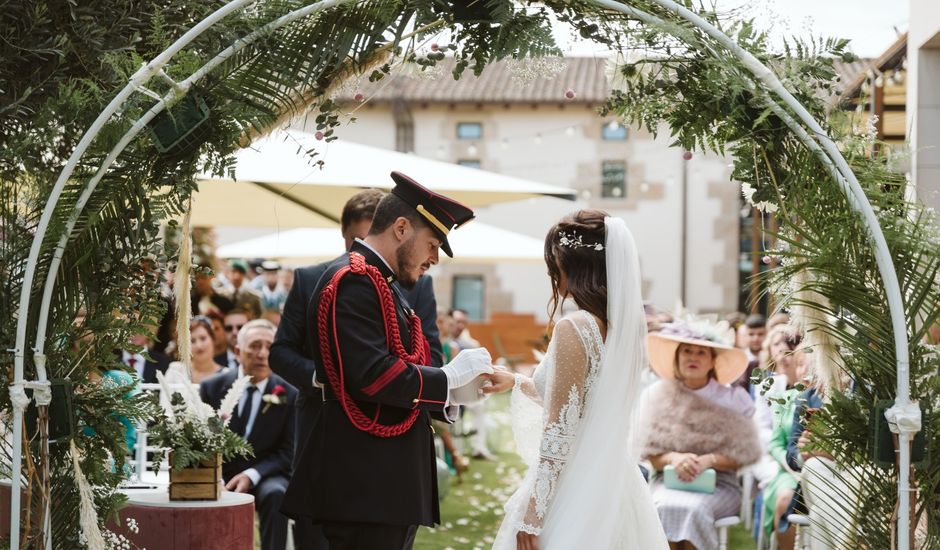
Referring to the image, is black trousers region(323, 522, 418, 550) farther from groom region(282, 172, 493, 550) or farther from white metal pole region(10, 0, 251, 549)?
white metal pole region(10, 0, 251, 549)

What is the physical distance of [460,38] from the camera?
3896 mm

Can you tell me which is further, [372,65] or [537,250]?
[537,250]

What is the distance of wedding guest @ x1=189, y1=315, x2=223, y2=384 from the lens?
777 centimetres

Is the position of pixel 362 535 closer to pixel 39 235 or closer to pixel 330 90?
pixel 39 235

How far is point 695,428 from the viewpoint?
6.49 metres

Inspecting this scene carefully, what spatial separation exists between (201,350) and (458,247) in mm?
4279

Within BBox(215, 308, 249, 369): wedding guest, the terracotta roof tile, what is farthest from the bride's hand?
the terracotta roof tile

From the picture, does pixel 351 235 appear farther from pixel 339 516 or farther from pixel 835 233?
pixel 835 233

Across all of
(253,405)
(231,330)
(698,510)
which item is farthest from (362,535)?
(231,330)

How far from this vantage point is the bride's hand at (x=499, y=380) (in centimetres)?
400

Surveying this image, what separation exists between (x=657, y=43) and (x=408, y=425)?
5.24ft

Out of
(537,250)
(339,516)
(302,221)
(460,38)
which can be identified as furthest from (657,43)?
(537,250)

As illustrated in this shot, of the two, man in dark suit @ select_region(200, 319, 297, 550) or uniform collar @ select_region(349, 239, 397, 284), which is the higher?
uniform collar @ select_region(349, 239, 397, 284)

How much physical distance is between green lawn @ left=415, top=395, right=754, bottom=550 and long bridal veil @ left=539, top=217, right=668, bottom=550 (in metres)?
4.18
